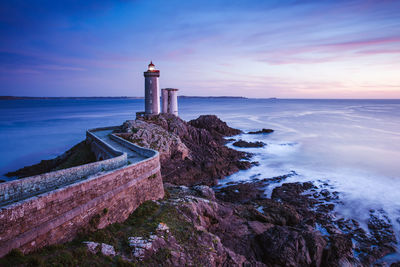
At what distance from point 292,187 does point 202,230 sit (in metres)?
13.0

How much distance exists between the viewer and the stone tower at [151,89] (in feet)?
107

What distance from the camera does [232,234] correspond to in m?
12.5

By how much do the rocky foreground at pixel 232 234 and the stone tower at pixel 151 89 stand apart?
11271 mm

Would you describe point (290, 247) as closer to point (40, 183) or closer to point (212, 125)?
point (40, 183)

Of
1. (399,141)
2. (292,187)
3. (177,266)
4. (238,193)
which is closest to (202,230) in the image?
(177,266)

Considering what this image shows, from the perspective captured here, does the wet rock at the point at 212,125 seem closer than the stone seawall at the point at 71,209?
No

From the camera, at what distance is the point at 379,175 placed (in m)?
25.2

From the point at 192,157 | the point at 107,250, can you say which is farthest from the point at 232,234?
the point at 192,157

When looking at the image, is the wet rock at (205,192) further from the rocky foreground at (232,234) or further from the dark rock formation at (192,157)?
the dark rock formation at (192,157)

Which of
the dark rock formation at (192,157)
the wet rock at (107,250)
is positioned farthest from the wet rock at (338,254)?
the dark rock formation at (192,157)

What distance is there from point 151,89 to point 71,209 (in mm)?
26693

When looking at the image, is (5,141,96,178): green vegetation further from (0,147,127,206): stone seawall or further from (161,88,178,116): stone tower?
(161,88,178,116): stone tower

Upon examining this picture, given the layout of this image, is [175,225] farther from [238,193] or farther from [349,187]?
[349,187]

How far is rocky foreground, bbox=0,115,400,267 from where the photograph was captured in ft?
25.9
